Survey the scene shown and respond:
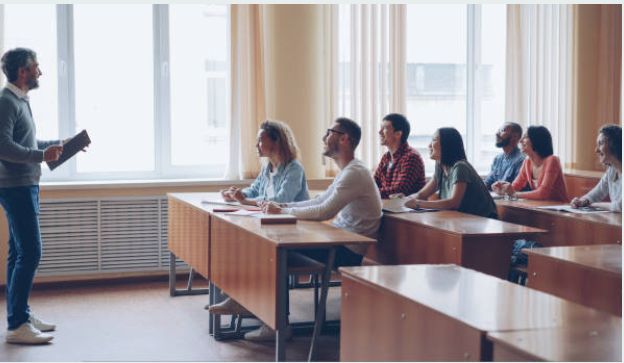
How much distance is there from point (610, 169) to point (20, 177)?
3.27 m

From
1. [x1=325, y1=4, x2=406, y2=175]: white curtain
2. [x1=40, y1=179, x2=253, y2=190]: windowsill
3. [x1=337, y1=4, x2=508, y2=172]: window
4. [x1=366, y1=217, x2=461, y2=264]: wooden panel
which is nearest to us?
[x1=366, y1=217, x2=461, y2=264]: wooden panel

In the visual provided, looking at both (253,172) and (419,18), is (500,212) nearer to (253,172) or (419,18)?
(253,172)

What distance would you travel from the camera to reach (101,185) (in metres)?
5.34

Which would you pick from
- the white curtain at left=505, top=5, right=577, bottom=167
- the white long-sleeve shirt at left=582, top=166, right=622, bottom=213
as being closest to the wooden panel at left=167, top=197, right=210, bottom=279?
the white long-sleeve shirt at left=582, top=166, right=622, bottom=213

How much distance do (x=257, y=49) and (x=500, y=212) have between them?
2.19 m

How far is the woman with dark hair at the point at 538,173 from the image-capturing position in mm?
4926

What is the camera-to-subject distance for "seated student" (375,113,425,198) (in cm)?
487

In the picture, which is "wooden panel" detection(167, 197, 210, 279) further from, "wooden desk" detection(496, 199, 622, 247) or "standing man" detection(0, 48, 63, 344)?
"wooden desk" detection(496, 199, 622, 247)

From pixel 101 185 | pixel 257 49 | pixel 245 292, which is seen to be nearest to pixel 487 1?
pixel 257 49

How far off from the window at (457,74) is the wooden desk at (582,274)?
3.69 metres

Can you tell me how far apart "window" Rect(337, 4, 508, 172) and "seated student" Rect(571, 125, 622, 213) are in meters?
2.17

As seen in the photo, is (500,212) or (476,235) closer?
(476,235)

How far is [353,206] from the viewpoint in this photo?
3912 millimetres

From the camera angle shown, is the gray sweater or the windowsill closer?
the gray sweater
